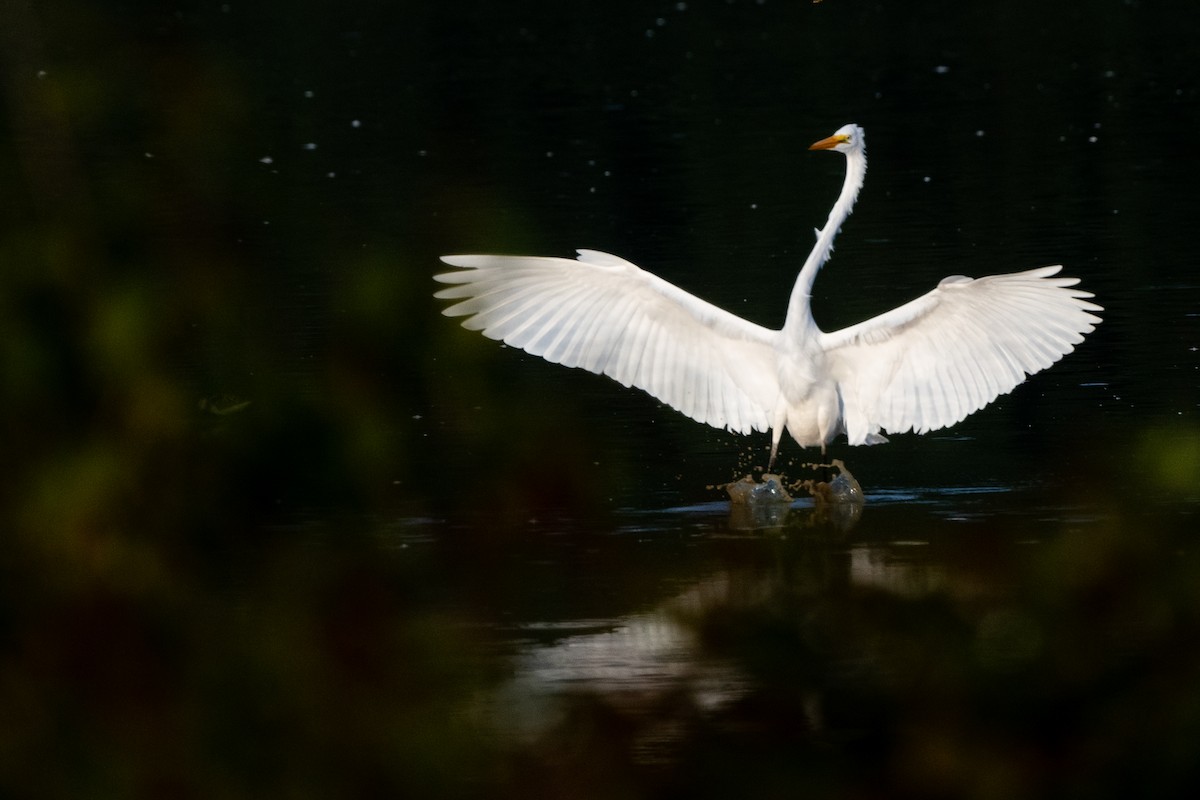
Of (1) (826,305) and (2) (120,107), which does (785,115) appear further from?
(2) (120,107)

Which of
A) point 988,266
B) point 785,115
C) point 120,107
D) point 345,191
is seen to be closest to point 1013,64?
point 785,115

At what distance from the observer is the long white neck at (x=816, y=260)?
5449 millimetres

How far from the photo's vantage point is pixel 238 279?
7.94 feet

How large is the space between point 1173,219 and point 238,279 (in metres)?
7.86

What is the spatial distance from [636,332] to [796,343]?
443mm

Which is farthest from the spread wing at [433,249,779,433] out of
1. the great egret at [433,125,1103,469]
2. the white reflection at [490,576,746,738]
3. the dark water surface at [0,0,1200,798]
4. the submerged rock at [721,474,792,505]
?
the dark water surface at [0,0,1200,798]

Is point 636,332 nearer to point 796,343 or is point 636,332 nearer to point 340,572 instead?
point 796,343

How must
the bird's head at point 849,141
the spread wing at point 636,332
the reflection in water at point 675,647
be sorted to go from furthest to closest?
the bird's head at point 849,141
the spread wing at point 636,332
the reflection in water at point 675,647

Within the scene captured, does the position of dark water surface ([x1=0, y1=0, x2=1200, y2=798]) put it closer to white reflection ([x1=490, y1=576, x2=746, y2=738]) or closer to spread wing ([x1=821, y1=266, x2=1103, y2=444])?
white reflection ([x1=490, y1=576, x2=746, y2=738])

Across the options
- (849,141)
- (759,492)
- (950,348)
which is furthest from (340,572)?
(849,141)

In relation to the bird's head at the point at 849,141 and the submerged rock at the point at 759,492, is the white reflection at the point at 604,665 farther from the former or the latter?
the bird's head at the point at 849,141

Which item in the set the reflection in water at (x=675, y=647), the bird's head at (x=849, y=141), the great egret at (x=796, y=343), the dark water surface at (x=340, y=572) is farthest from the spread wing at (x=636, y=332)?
the dark water surface at (x=340, y=572)

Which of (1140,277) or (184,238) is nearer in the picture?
(184,238)

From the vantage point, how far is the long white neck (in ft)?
17.9
